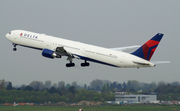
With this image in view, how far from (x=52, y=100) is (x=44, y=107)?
3.03 m

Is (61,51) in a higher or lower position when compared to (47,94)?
higher

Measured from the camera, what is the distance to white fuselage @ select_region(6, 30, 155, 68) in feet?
195

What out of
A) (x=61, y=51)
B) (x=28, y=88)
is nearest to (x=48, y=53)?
(x=61, y=51)

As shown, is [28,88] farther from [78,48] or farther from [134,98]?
[78,48]

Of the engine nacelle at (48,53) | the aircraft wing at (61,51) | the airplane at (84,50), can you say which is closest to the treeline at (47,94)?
the airplane at (84,50)

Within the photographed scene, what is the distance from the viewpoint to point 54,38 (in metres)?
67.1

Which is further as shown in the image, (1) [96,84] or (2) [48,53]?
(1) [96,84]

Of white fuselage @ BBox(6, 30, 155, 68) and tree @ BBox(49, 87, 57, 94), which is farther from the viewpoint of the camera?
tree @ BBox(49, 87, 57, 94)

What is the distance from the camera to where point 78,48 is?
64.4 metres

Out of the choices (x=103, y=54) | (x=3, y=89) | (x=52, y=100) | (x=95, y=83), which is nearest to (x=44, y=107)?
(x=52, y=100)

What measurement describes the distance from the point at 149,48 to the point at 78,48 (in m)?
14.2

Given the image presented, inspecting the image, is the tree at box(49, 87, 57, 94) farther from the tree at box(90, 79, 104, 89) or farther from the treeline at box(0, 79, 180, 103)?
the tree at box(90, 79, 104, 89)

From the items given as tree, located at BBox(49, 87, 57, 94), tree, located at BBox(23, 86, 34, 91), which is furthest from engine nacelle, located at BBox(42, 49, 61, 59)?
tree, located at BBox(23, 86, 34, 91)

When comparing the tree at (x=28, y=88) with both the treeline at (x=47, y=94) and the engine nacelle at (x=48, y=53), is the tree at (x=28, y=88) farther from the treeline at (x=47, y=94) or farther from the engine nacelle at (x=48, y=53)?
the engine nacelle at (x=48, y=53)
